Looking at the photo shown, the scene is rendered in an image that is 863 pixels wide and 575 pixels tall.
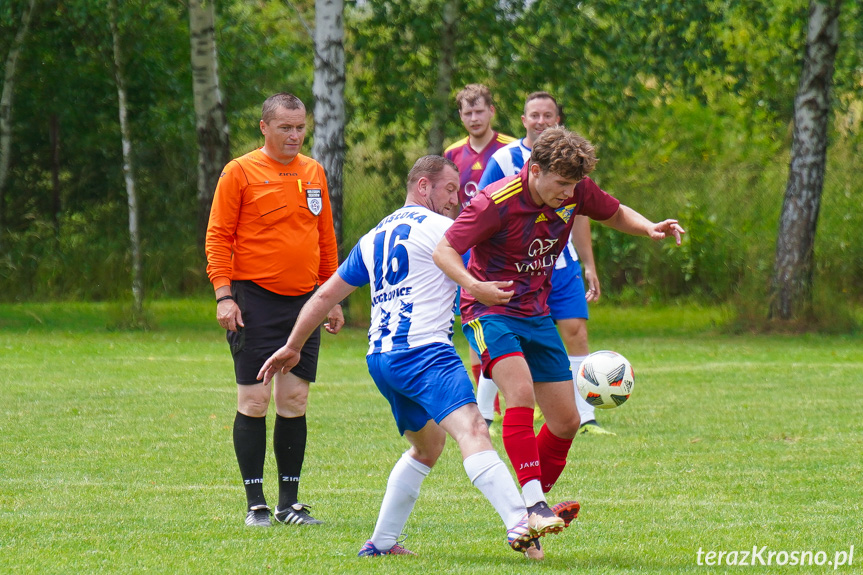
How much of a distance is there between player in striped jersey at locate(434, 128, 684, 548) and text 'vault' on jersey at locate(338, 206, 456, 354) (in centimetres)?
9

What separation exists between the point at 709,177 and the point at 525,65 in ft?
14.1

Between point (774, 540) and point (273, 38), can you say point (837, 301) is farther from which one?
point (273, 38)

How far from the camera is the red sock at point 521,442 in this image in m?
4.86

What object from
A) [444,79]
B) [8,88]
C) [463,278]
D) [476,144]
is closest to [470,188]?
[476,144]

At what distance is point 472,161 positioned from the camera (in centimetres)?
845

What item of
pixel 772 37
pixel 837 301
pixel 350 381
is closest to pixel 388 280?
pixel 350 381

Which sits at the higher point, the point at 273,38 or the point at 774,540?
the point at 273,38

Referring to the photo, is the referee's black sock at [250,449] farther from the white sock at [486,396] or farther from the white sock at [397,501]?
the white sock at [486,396]

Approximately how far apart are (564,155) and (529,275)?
627 millimetres

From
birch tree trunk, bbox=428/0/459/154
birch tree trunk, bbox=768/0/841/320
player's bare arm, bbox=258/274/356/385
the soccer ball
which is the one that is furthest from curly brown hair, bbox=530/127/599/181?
birch tree trunk, bbox=428/0/459/154

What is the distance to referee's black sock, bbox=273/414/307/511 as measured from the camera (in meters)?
5.65

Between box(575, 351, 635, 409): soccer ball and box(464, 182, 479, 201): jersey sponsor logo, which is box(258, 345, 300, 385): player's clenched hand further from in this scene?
box(464, 182, 479, 201): jersey sponsor logo

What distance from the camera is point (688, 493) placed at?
6125mm

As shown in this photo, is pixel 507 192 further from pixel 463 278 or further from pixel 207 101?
pixel 207 101
